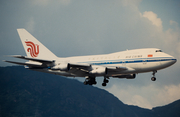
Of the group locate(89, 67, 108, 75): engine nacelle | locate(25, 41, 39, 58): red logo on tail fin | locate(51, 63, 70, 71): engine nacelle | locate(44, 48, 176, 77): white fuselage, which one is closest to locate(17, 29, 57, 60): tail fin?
locate(25, 41, 39, 58): red logo on tail fin

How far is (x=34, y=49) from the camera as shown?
64.6 m

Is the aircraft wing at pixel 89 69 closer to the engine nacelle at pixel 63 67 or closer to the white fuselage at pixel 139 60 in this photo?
the white fuselage at pixel 139 60

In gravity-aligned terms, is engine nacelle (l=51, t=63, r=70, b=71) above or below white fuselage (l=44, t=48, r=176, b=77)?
below

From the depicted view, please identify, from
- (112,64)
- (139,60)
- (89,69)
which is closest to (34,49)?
(89,69)

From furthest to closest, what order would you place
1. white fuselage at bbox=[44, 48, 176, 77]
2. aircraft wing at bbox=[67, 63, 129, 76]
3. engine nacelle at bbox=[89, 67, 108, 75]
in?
aircraft wing at bbox=[67, 63, 129, 76] → engine nacelle at bbox=[89, 67, 108, 75] → white fuselage at bbox=[44, 48, 176, 77]

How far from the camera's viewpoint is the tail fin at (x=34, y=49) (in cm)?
6431

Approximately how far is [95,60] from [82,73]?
15.9ft

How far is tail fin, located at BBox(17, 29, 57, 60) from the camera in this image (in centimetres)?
6431

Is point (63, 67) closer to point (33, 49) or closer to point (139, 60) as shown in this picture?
point (33, 49)

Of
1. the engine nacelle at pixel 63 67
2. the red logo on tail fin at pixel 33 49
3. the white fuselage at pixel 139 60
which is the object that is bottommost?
the engine nacelle at pixel 63 67

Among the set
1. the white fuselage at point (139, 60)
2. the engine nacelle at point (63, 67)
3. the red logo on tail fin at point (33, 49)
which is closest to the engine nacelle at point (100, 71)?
the white fuselage at point (139, 60)

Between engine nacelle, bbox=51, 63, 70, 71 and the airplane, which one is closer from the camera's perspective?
the airplane

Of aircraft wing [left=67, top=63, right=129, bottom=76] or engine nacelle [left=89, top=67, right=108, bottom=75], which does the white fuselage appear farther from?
engine nacelle [left=89, top=67, right=108, bottom=75]

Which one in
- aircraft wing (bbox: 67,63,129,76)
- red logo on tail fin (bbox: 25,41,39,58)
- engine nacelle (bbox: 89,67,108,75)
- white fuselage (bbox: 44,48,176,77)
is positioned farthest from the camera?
red logo on tail fin (bbox: 25,41,39,58)
